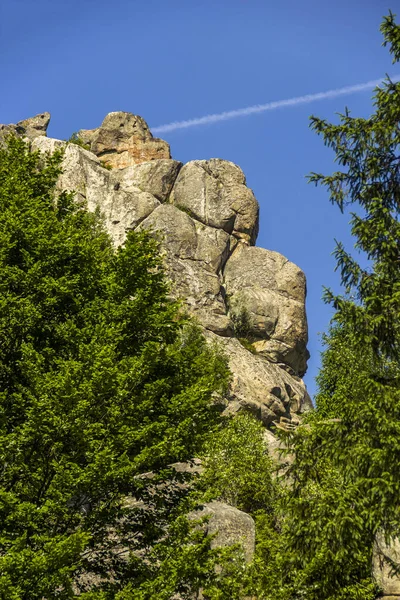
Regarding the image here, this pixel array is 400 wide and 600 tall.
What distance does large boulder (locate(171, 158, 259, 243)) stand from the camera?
90250 mm

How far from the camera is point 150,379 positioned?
20.0m

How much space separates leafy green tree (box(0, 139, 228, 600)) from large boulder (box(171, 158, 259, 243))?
6710 cm

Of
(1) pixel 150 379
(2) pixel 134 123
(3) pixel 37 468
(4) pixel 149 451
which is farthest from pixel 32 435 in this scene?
(2) pixel 134 123

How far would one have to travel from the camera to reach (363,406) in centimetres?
1686

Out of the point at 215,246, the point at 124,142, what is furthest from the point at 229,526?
the point at 124,142

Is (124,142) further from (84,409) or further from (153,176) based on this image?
(84,409)

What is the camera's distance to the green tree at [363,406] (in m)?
15.9

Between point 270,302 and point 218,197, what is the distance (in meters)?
16.2

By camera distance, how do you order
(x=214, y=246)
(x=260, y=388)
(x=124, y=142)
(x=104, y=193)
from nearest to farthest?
1. (x=260, y=388)
2. (x=214, y=246)
3. (x=104, y=193)
4. (x=124, y=142)

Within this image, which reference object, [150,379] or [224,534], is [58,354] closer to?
[150,379]

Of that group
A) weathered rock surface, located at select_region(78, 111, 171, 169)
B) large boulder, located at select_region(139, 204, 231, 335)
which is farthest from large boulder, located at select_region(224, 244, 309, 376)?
weathered rock surface, located at select_region(78, 111, 171, 169)

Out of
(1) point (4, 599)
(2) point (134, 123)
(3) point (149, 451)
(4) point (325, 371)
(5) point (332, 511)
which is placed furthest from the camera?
(2) point (134, 123)

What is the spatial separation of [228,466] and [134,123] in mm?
71210

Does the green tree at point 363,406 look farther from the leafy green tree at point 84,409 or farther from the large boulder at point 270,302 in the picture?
the large boulder at point 270,302
